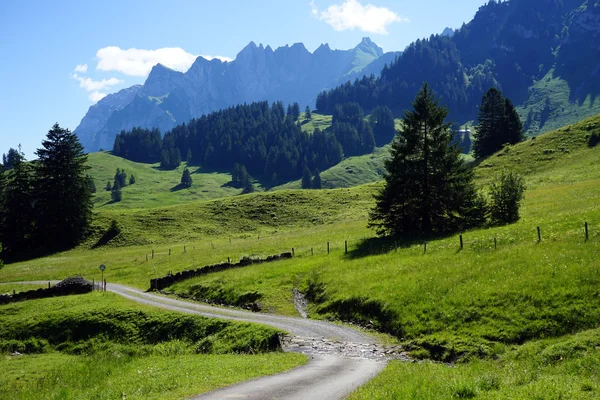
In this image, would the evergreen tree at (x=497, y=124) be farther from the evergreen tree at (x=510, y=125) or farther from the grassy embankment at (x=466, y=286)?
the grassy embankment at (x=466, y=286)

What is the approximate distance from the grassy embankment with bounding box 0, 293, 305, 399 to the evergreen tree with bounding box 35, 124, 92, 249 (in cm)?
4657

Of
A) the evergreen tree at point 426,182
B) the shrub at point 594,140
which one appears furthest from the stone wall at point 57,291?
the shrub at point 594,140

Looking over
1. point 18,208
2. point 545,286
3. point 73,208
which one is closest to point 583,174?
point 545,286

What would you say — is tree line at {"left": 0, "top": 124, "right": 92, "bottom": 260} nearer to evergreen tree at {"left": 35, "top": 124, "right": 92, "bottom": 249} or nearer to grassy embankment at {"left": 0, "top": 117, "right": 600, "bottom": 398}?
evergreen tree at {"left": 35, "top": 124, "right": 92, "bottom": 249}

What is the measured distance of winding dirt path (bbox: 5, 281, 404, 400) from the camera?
47.9 ft

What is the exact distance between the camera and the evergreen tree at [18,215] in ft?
273

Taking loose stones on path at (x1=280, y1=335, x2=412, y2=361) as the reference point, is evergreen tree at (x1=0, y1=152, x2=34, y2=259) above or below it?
above

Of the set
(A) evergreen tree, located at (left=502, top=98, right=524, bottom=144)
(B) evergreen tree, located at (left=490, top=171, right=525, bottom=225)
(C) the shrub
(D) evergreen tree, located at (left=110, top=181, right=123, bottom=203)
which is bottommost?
(B) evergreen tree, located at (left=490, top=171, right=525, bottom=225)

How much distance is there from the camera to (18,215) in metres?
84.7

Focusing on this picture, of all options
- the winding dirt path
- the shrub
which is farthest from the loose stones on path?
the shrub

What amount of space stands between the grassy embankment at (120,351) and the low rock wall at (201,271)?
5.48m

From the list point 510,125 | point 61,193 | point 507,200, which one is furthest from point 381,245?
point 510,125

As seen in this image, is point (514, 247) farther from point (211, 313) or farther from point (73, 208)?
point (73, 208)

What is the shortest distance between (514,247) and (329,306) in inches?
499
